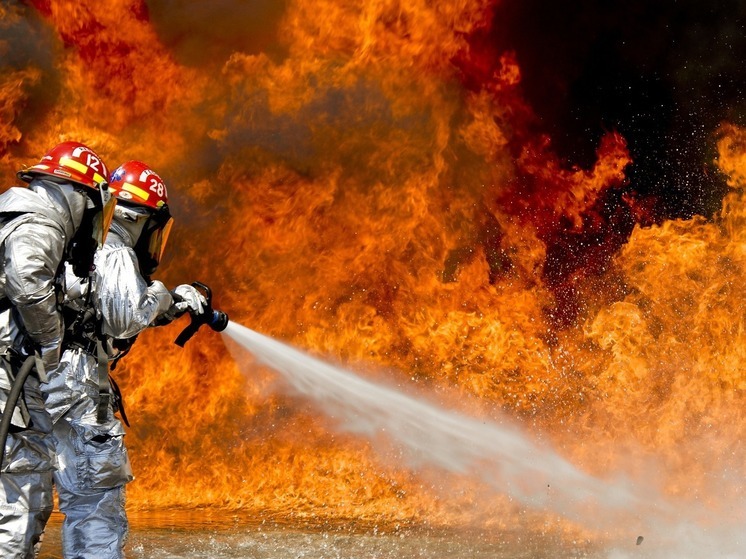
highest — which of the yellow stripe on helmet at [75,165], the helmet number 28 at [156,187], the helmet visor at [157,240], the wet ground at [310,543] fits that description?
the helmet number 28 at [156,187]

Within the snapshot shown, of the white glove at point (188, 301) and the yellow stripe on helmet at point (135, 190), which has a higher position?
the yellow stripe on helmet at point (135, 190)

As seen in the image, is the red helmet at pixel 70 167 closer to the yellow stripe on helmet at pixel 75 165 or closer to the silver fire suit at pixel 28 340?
the yellow stripe on helmet at pixel 75 165

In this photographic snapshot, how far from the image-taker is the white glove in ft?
14.7

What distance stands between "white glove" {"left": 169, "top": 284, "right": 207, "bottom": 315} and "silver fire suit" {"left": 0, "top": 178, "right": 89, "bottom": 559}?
0.85 m

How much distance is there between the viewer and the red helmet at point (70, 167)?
3.86 meters

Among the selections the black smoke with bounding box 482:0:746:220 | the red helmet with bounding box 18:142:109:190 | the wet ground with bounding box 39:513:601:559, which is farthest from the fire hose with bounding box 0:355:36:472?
the black smoke with bounding box 482:0:746:220

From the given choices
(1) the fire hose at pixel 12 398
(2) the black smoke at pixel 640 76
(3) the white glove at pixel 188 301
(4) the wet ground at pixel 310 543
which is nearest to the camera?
(1) the fire hose at pixel 12 398

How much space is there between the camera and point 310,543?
20.5 ft

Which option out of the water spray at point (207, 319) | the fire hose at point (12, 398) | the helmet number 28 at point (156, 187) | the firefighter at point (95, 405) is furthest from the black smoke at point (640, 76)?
the fire hose at point (12, 398)

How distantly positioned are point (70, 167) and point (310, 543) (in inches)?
142

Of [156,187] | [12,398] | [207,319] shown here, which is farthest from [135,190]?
[12,398]

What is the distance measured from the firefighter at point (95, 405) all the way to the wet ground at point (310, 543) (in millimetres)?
1686

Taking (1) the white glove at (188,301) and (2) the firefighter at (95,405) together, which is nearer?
(2) the firefighter at (95,405)

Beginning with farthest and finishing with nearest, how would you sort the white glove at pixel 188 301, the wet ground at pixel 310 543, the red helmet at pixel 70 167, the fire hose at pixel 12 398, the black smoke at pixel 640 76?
the black smoke at pixel 640 76
the wet ground at pixel 310 543
the white glove at pixel 188 301
the red helmet at pixel 70 167
the fire hose at pixel 12 398
